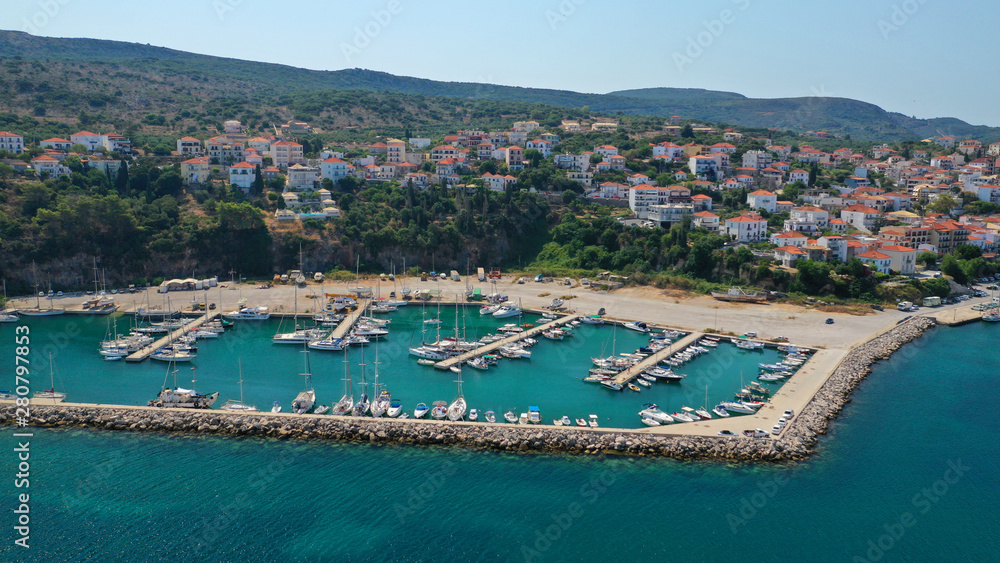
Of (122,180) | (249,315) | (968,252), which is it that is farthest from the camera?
(122,180)

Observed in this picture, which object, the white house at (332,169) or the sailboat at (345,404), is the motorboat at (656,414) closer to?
the sailboat at (345,404)

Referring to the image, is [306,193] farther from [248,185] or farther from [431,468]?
[431,468]

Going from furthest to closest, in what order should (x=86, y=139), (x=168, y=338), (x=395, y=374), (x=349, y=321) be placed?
1. (x=86, y=139)
2. (x=349, y=321)
3. (x=168, y=338)
4. (x=395, y=374)

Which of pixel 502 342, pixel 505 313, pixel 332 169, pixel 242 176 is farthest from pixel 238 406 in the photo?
pixel 332 169

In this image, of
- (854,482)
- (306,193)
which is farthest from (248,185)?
(854,482)

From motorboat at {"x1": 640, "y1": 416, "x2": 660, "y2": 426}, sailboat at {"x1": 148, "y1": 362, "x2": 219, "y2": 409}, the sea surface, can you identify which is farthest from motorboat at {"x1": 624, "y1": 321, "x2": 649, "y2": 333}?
sailboat at {"x1": 148, "y1": 362, "x2": 219, "y2": 409}

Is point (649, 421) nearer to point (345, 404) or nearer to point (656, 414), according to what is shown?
point (656, 414)

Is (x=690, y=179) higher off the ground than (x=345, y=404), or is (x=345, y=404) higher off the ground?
(x=690, y=179)

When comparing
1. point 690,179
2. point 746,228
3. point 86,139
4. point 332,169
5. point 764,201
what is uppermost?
point 86,139

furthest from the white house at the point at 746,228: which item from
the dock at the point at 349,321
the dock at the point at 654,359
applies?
the dock at the point at 349,321
